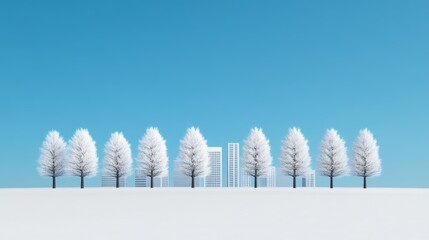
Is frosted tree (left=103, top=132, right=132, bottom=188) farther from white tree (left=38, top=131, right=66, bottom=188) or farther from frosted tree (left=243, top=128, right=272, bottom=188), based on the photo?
frosted tree (left=243, top=128, right=272, bottom=188)

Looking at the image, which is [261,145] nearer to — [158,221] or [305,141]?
[305,141]

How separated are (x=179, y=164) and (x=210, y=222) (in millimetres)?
53569

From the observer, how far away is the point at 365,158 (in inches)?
2867

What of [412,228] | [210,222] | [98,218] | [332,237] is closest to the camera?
[332,237]

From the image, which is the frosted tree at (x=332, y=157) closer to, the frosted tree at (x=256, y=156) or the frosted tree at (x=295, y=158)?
the frosted tree at (x=295, y=158)

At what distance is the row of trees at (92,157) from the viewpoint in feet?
231

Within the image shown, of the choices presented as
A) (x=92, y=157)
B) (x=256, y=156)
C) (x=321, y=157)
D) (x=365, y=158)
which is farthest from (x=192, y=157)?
(x=365, y=158)

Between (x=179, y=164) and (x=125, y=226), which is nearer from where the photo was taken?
(x=125, y=226)

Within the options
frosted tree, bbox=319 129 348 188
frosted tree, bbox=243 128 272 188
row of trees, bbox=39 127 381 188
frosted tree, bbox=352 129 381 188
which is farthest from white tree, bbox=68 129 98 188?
frosted tree, bbox=352 129 381 188

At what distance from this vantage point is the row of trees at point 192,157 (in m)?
71.2

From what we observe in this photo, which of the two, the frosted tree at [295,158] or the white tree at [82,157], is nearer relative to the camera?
the white tree at [82,157]

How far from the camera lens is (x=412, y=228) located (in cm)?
1769

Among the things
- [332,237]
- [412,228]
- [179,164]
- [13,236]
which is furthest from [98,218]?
[179,164]

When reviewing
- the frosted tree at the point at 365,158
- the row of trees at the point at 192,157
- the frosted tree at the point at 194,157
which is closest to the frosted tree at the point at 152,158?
the row of trees at the point at 192,157
